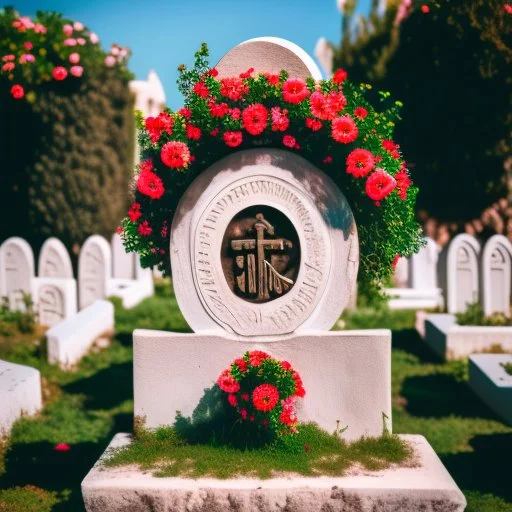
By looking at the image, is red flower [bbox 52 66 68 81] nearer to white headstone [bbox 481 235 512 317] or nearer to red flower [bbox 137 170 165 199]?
white headstone [bbox 481 235 512 317]

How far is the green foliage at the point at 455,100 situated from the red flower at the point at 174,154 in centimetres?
620

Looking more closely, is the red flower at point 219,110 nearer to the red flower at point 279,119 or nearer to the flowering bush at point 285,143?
the flowering bush at point 285,143

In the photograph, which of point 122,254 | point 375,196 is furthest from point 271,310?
point 122,254

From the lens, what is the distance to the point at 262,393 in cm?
423

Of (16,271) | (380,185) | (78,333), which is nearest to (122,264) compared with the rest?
(16,271)

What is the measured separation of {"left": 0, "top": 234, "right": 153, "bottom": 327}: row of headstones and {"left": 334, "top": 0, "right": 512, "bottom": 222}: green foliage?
5254 mm

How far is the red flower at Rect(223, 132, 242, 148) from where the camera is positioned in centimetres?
445

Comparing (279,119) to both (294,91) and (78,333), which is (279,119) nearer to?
(294,91)

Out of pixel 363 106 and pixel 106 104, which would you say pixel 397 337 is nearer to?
pixel 363 106

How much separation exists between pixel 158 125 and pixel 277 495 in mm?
2311

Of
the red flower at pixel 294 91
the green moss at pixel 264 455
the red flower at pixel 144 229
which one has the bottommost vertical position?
the green moss at pixel 264 455

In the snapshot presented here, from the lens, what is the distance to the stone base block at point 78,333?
25.0ft

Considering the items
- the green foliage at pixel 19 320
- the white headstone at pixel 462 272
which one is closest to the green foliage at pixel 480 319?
the white headstone at pixel 462 272

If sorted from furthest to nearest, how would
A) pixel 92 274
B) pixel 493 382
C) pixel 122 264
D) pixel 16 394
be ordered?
pixel 122 264 < pixel 92 274 < pixel 493 382 < pixel 16 394
